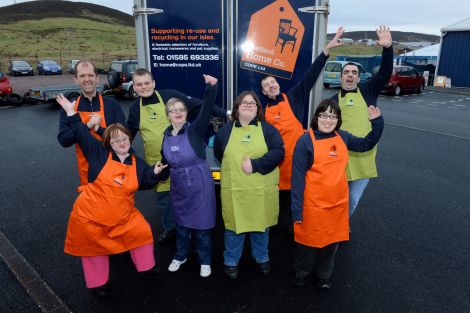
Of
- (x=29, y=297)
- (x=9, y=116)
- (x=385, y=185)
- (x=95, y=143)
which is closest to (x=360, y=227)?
(x=385, y=185)

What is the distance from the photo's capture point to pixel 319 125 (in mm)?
3004

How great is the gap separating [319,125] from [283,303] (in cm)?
161

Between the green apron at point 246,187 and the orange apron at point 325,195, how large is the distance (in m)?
0.36

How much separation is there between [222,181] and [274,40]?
1826mm

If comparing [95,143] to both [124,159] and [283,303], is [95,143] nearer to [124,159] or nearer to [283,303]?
[124,159]

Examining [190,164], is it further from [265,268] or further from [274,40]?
[274,40]

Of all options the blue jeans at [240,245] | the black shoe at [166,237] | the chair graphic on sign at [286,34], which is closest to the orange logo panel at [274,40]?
the chair graphic on sign at [286,34]

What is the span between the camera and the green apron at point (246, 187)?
3.09 metres

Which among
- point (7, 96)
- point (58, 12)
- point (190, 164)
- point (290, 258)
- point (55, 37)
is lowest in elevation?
point (290, 258)

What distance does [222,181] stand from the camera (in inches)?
128

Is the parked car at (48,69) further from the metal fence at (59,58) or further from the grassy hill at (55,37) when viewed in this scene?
the grassy hill at (55,37)

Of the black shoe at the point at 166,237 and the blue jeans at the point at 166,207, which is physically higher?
the blue jeans at the point at 166,207

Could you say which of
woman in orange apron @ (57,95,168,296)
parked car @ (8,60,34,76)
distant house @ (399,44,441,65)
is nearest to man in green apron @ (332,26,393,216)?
woman in orange apron @ (57,95,168,296)

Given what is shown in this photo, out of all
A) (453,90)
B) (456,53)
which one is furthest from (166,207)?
(456,53)
